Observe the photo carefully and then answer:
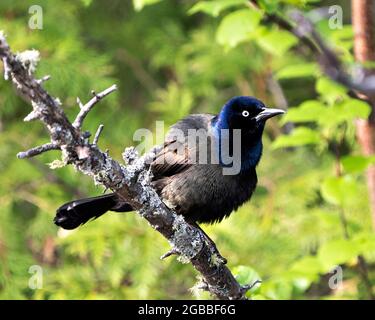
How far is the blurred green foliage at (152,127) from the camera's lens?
15.3 feet

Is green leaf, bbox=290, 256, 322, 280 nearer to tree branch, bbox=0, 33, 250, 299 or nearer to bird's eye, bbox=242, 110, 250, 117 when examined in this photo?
tree branch, bbox=0, 33, 250, 299

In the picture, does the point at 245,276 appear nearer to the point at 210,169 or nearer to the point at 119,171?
the point at 210,169

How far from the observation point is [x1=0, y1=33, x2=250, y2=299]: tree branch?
1.87 m

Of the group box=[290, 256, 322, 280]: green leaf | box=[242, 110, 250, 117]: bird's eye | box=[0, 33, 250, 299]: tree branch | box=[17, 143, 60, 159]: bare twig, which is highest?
box=[242, 110, 250, 117]: bird's eye

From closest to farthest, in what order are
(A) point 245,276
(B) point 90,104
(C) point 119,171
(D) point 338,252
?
(B) point 90,104 < (C) point 119,171 < (A) point 245,276 < (D) point 338,252

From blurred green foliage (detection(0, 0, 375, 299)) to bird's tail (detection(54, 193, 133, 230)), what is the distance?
963 mm

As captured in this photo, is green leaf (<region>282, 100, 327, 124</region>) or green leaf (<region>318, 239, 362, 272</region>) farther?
Answer: green leaf (<region>282, 100, 327, 124</region>)

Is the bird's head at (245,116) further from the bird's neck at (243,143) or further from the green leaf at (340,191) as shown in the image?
the green leaf at (340,191)

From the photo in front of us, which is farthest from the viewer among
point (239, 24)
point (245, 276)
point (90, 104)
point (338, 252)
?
point (239, 24)

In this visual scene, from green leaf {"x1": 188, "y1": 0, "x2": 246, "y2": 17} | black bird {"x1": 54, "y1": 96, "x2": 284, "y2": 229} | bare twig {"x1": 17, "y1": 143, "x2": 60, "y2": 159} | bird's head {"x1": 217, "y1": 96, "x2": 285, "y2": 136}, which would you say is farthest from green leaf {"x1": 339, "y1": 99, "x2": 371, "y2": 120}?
bare twig {"x1": 17, "y1": 143, "x2": 60, "y2": 159}

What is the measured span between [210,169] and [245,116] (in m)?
0.43

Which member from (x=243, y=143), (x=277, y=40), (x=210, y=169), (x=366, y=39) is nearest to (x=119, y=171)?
(x=210, y=169)

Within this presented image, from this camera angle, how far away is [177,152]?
13.2 ft
